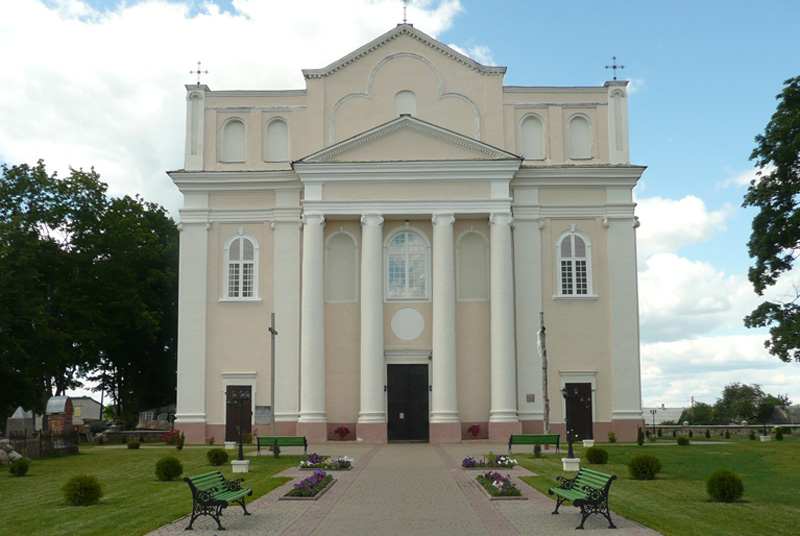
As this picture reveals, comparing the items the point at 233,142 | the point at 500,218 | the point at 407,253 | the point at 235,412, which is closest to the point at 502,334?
the point at 500,218

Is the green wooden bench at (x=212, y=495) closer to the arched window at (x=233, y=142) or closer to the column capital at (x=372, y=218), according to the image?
the column capital at (x=372, y=218)

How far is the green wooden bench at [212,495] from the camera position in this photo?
15.2 m

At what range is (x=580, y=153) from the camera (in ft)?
137

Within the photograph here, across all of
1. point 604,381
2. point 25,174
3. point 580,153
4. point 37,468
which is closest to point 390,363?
point 604,381

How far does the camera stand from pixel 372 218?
3953 centimetres

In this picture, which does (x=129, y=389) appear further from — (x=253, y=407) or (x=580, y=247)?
(x=580, y=247)

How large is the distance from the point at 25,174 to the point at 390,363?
75.3 ft

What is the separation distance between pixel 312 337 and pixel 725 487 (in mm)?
23198

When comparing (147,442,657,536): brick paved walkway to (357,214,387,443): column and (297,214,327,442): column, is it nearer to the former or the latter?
(357,214,387,443): column

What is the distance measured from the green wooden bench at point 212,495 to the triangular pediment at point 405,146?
79.2 ft

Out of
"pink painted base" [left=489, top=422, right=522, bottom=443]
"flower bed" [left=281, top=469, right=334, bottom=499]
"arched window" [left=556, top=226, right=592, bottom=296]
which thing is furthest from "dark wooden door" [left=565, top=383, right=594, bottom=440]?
"flower bed" [left=281, top=469, right=334, bottom=499]

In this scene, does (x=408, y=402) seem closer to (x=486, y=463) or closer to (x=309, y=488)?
(x=486, y=463)

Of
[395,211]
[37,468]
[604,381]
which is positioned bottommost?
[37,468]

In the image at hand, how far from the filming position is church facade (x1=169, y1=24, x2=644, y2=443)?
39125 millimetres
